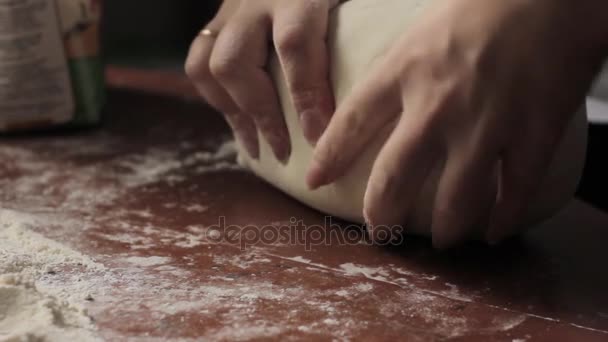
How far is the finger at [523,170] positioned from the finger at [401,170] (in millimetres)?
70

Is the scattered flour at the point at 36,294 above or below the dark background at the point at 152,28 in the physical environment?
below

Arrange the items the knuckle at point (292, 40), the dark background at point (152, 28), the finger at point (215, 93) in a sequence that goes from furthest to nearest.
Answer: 1. the dark background at point (152, 28)
2. the finger at point (215, 93)
3. the knuckle at point (292, 40)

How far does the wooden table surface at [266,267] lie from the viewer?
24.1 inches

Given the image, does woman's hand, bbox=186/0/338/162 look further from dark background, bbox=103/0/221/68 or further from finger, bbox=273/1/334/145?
dark background, bbox=103/0/221/68

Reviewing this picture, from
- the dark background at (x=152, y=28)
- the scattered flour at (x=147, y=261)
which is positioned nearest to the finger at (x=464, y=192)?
the scattered flour at (x=147, y=261)

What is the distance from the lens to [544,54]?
615mm

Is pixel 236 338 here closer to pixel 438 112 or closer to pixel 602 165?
pixel 438 112

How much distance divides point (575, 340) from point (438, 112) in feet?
0.76

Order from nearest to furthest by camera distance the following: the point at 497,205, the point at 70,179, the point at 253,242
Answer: the point at 497,205, the point at 253,242, the point at 70,179

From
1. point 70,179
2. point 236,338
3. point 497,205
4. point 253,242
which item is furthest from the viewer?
point 70,179

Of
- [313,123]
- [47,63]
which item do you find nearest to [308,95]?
[313,123]

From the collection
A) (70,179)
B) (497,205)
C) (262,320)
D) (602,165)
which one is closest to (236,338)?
(262,320)

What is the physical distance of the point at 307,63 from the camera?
0.80 m

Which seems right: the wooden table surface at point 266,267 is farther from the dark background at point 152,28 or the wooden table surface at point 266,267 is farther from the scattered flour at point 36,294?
the dark background at point 152,28
